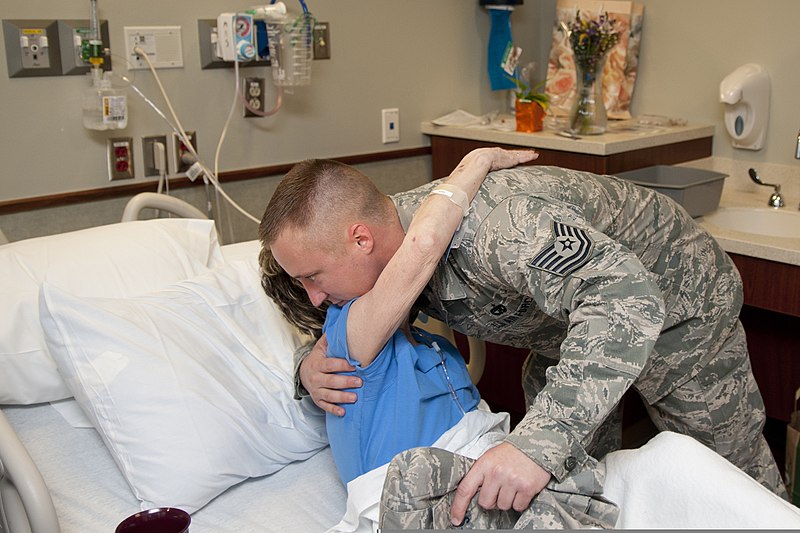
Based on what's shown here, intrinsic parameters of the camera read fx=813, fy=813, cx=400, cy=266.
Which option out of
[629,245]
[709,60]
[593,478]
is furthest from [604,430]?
[709,60]

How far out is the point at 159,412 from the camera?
148 cm

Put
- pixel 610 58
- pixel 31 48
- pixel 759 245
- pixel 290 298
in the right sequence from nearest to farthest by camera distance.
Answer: pixel 290 298, pixel 31 48, pixel 759 245, pixel 610 58

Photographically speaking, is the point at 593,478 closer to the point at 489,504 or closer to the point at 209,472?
the point at 489,504

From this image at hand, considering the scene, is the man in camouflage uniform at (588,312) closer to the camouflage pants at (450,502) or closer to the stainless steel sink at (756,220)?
the camouflage pants at (450,502)

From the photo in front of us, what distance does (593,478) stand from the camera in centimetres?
123

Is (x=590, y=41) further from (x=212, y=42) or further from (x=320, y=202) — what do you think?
(x=320, y=202)

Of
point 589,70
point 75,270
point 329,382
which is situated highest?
point 589,70

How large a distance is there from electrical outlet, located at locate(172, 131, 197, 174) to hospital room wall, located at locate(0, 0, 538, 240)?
0.08 ft

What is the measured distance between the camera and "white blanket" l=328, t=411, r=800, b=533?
1064 mm

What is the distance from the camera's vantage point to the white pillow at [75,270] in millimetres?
1635

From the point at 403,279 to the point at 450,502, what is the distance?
0.35 m

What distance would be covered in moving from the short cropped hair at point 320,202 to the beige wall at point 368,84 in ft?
3.28

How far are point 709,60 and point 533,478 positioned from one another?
2124 mm

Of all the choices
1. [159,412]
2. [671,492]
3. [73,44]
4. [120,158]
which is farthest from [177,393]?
[73,44]
